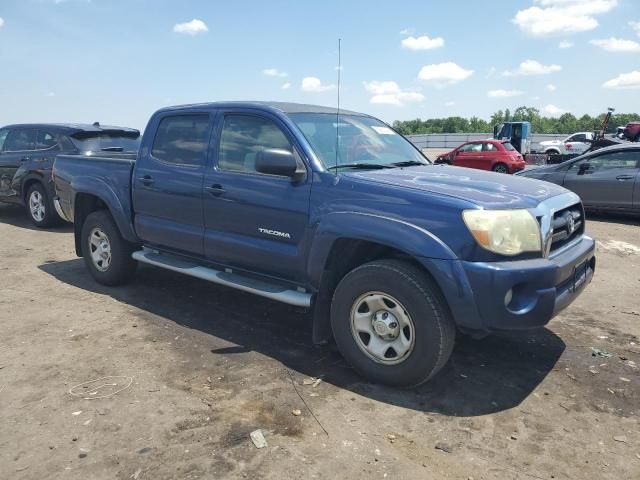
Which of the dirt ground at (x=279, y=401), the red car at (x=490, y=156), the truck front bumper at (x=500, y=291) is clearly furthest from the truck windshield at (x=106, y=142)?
the red car at (x=490, y=156)

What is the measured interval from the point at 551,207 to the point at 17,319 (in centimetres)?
451

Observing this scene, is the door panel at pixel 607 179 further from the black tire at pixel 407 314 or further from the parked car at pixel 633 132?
the parked car at pixel 633 132

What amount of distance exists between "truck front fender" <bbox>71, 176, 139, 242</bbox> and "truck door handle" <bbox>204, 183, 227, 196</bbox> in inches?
48.6

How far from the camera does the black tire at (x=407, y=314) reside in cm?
316

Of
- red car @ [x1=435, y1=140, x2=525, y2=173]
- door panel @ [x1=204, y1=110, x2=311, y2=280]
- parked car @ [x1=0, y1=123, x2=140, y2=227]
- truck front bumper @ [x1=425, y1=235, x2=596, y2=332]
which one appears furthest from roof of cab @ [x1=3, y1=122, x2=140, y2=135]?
red car @ [x1=435, y1=140, x2=525, y2=173]

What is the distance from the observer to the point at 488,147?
18750 millimetres

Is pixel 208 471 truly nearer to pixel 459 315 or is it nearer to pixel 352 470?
pixel 352 470

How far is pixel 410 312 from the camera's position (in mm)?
3225

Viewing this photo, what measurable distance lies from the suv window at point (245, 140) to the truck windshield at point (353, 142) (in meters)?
0.20

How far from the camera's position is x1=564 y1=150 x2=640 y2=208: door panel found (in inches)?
357

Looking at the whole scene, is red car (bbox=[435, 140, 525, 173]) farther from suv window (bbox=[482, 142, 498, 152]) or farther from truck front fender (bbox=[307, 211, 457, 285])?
truck front fender (bbox=[307, 211, 457, 285])

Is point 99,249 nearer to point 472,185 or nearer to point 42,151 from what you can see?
point 472,185

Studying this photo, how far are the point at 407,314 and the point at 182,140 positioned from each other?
2680 mm

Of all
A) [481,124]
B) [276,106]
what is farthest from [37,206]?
[481,124]
